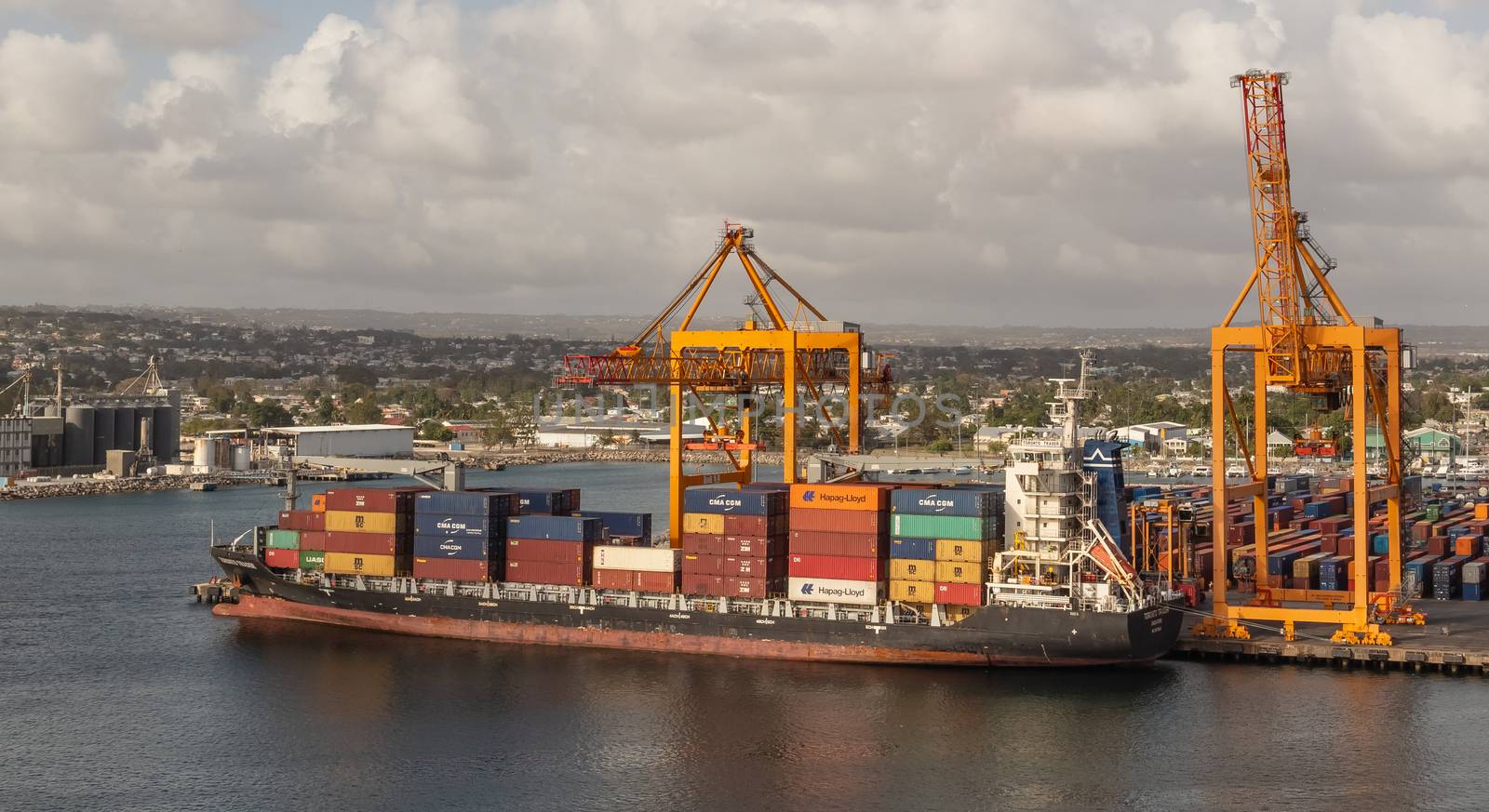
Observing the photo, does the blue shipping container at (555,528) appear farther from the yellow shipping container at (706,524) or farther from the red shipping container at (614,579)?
the yellow shipping container at (706,524)

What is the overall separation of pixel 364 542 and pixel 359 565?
75 cm

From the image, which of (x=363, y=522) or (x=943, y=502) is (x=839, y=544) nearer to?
(x=943, y=502)

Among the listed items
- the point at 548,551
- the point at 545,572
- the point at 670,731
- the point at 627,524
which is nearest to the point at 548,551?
the point at 548,551

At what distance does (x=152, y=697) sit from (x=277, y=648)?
6605 millimetres

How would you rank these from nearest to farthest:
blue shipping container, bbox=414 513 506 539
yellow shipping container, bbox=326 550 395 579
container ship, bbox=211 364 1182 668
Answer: container ship, bbox=211 364 1182 668
blue shipping container, bbox=414 513 506 539
yellow shipping container, bbox=326 550 395 579

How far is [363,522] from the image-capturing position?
4712 centimetres

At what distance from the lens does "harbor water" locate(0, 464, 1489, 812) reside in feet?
101

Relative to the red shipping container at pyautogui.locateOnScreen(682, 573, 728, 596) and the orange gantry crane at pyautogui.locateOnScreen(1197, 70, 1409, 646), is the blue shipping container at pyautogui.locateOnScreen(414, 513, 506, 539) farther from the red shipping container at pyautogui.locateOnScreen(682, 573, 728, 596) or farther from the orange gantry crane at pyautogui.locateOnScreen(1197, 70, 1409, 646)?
the orange gantry crane at pyautogui.locateOnScreen(1197, 70, 1409, 646)

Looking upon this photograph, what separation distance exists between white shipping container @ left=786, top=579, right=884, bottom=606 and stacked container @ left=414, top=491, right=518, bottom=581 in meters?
9.15

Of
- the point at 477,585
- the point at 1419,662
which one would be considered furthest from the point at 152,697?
the point at 1419,662

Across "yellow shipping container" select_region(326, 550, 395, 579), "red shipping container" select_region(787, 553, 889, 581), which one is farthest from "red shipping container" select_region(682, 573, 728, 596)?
"yellow shipping container" select_region(326, 550, 395, 579)

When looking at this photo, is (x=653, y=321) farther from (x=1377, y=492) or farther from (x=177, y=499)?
(x=177, y=499)

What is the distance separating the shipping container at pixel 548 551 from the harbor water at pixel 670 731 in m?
2.72

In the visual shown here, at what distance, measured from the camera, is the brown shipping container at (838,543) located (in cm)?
4147
